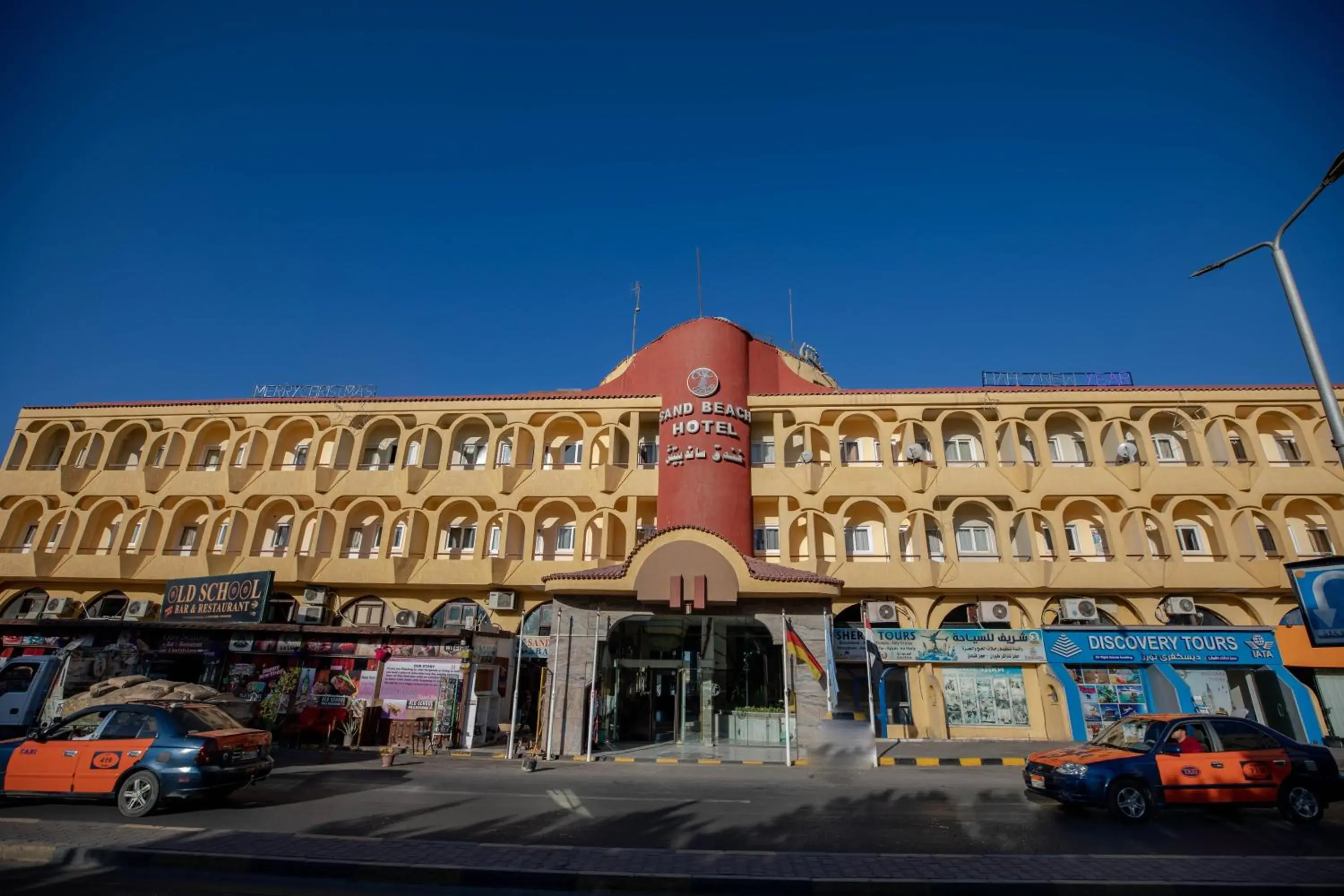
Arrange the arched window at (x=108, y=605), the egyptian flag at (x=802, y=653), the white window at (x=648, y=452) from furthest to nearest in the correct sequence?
the white window at (x=648, y=452), the arched window at (x=108, y=605), the egyptian flag at (x=802, y=653)

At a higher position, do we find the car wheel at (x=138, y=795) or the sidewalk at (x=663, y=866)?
the car wheel at (x=138, y=795)

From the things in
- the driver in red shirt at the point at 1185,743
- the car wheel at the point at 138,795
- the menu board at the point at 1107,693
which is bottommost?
the car wheel at the point at 138,795

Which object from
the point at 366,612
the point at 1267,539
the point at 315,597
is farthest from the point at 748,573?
the point at 1267,539

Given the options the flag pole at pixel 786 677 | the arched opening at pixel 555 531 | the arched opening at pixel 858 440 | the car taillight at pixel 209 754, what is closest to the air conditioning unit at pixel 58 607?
the arched opening at pixel 555 531

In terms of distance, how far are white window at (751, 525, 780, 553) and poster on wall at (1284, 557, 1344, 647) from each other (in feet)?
55.6

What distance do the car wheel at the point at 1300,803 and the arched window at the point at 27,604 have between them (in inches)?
1625

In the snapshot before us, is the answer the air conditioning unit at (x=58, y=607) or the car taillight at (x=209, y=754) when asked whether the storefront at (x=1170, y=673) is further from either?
the air conditioning unit at (x=58, y=607)

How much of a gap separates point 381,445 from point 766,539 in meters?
18.7

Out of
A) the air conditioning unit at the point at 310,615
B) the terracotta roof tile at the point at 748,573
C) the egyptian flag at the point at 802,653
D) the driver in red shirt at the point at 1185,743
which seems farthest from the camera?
the air conditioning unit at the point at 310,615

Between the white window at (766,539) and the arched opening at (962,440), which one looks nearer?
the white window at (766,539)

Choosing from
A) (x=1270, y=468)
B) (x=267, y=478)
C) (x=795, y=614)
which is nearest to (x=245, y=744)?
(x=795, y=614)

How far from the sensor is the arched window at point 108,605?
1099 inches

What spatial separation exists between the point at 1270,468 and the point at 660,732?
26.4 metres

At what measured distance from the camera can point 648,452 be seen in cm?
2973
